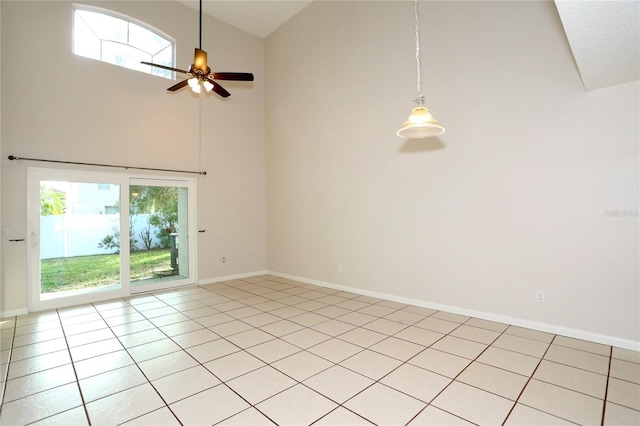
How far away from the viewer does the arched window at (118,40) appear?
4836mm

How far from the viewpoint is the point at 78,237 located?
4.78 meters

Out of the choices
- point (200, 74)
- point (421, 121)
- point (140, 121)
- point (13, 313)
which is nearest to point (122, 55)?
point (140, 121)

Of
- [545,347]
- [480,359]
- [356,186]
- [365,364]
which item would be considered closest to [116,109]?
[356,186]

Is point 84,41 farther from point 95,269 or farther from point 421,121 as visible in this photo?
point 421,121

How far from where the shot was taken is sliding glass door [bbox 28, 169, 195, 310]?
4449 mm

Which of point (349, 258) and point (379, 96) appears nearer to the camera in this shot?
point (379, 96)

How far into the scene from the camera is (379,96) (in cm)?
479

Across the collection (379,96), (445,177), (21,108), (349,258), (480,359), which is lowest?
(480,359)

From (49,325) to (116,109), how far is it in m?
3.33

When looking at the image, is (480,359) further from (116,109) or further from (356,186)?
(116,109)

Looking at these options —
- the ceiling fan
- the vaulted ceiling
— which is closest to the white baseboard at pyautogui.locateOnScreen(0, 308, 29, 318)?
the ceiling fan

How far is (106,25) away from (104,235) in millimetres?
3468

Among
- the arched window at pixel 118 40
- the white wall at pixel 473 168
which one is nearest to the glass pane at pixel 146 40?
the arched window at pixel 118 40

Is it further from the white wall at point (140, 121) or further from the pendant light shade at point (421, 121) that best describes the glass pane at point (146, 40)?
the pendant light shade at point (421, 121)
